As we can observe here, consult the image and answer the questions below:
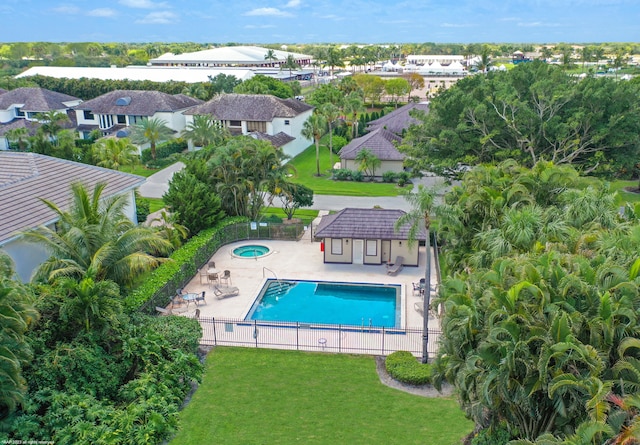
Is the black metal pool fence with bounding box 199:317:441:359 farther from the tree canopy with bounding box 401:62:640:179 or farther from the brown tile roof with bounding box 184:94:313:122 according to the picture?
the brown tile roof with bounding box 184:94:313:122

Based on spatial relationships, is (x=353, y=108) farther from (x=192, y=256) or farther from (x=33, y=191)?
(x=33, y=191)

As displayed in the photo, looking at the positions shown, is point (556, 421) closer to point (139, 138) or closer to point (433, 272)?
point (433, 272)

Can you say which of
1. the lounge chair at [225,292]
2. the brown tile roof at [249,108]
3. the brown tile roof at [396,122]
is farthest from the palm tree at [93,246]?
the brown tile roof at [396,122]

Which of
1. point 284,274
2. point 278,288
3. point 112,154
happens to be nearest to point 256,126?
point 112,154

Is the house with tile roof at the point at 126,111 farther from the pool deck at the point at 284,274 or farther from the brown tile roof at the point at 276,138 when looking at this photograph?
the pool deck at the point at 284,274

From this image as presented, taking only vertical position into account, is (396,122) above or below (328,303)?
above

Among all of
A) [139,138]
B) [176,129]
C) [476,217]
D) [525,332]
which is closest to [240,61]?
[176,129]

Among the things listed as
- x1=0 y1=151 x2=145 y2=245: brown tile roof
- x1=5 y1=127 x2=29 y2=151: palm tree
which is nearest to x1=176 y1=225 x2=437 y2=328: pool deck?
x1=0 y1=151 x2=145 y2=245: brown tile roof
